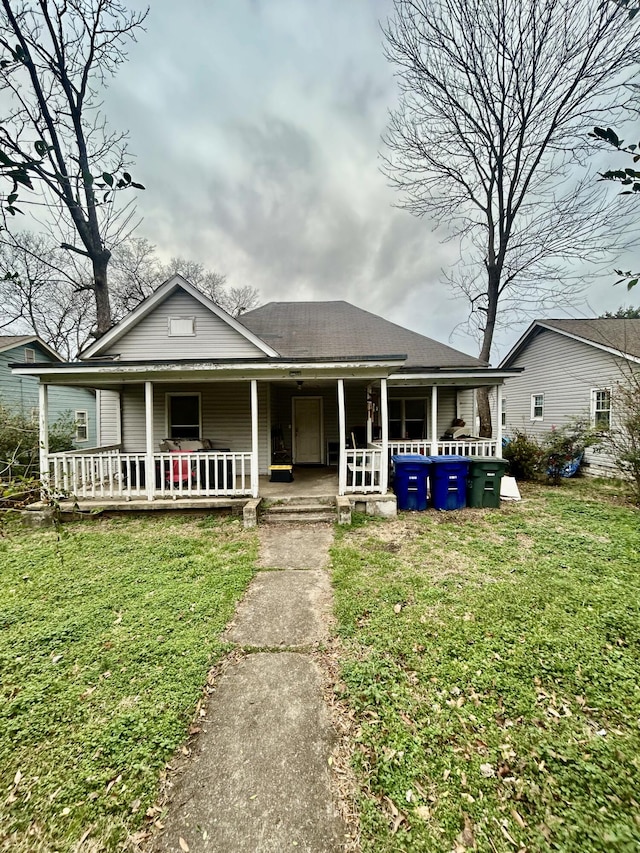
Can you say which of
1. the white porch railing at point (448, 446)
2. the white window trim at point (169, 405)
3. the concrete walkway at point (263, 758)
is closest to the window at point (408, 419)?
the white porch railing at point (448, 446)

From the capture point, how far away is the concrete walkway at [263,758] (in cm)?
172

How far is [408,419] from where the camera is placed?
1097 cm

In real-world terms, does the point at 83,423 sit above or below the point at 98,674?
above

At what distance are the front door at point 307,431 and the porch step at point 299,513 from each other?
4.26 m

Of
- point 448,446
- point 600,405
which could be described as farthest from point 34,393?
point 600,405

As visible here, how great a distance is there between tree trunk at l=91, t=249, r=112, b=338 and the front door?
690 centimetres

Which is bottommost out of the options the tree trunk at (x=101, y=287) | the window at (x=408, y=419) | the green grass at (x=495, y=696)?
the green grass at (x=495, y=696)

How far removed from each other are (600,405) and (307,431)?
33.4 feet

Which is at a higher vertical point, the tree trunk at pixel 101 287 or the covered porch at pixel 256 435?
the tree trunk at pixel 101 287

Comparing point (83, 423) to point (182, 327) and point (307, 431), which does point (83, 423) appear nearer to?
point (182, 327)

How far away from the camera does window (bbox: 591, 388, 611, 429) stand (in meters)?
11.2

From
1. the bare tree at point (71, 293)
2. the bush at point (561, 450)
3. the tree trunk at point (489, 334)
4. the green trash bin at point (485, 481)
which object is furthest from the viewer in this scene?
the bare tree at point (71, 293)

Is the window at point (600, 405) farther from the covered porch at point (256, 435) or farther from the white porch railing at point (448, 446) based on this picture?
the white porch railing at point (448, 446)

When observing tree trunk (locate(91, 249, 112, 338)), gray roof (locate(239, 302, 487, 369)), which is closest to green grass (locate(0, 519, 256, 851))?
gray roof (locate(239, 302, 487, 369))
